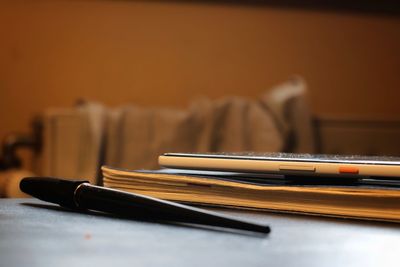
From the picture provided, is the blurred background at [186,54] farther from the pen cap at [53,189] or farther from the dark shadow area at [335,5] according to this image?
the pen cap at [53,189]

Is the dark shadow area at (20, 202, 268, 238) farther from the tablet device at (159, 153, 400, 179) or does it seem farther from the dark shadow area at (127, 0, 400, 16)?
the dark shadow area at (127, 0, 400, 16)

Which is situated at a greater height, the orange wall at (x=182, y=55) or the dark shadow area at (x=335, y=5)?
the dark shadow area at (x=335, y=5)

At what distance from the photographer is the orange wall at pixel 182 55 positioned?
1480 millimetres

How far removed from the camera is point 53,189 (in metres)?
0.43

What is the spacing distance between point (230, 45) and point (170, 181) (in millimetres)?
1132

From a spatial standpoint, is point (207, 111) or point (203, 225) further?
point (207, 111)

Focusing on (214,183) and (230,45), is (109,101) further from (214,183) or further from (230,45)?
(214,183)

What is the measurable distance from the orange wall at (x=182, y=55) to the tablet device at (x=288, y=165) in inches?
41.1

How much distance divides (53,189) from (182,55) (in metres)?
1.13

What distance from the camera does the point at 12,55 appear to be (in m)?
1.47

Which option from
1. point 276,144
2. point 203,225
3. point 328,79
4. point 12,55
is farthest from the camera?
point 328,79

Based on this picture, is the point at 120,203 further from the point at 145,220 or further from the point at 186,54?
the point at 186,54

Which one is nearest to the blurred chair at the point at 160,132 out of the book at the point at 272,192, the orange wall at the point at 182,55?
the orange wall at the point at 182,55

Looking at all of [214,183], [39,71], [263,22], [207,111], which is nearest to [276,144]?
[207,111]
